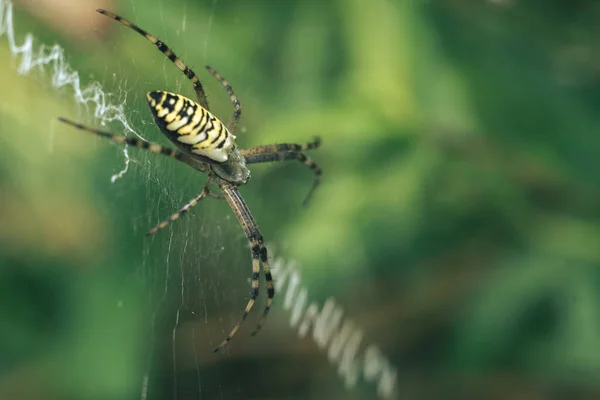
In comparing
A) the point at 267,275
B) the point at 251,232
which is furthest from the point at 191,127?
the point at 267,275

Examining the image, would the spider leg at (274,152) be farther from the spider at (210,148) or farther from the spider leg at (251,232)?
the spider leg at (251,232)

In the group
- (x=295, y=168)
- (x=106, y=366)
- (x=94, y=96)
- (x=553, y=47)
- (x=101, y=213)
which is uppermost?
(x=553, y=47)

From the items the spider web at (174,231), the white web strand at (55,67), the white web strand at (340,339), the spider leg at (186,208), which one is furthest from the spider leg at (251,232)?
the white web strand at (340,339)

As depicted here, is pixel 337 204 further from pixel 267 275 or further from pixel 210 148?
pixel 210 148

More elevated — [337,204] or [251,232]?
[337,204]

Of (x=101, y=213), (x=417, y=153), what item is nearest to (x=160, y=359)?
(x=101, y=213)

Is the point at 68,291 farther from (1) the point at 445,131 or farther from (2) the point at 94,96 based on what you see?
(1) the point at 445,131
